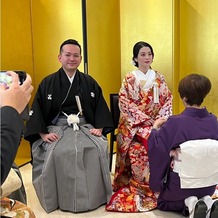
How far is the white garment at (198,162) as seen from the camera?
89.7 inches

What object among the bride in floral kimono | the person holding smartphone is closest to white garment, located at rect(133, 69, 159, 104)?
the bride in floral kimono

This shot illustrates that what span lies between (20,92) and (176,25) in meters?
3.60

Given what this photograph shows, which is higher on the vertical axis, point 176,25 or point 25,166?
point 176,25

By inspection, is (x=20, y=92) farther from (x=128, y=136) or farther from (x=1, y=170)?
(x=128, y=136)

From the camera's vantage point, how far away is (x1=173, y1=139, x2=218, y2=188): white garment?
2.28m

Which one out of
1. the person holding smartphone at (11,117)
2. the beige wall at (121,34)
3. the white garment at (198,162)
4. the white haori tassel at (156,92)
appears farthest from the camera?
the beige wall at (121,34)

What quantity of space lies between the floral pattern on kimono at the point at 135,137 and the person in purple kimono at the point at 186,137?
Answer: 0.42 m

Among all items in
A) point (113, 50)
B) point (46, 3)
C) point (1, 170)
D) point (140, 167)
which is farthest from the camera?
point (113, 50)

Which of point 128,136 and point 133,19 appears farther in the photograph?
point 133,19

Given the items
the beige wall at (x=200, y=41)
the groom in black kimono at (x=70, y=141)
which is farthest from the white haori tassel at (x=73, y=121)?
the beige wall at (x=200, y=41)

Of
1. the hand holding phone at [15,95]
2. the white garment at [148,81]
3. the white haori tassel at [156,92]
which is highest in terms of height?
the hand holding phone at [15,95]

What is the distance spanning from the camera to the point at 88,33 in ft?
13.5

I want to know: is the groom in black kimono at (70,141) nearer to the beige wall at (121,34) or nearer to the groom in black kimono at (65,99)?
the groom in black kimono at (65,99)

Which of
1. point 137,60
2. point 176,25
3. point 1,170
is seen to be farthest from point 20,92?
point 176,25
